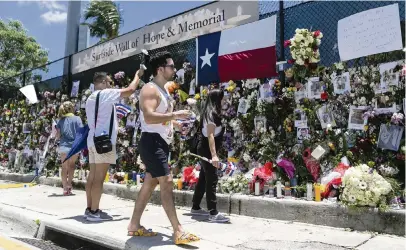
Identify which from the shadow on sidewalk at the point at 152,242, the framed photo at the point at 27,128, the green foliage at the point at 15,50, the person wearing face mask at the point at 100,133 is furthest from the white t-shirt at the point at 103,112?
the green foliage at the point at 15,50

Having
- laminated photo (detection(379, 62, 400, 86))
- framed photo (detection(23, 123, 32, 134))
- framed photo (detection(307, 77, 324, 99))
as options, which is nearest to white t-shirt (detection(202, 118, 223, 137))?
framed photo (detection(307, 77, 324, 99))

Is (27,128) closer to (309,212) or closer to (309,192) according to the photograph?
(309,192)

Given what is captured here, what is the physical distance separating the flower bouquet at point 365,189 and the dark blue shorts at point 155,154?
1.91 meters

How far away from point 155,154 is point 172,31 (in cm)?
448

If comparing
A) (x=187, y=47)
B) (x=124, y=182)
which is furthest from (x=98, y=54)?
(x=124, y=182)

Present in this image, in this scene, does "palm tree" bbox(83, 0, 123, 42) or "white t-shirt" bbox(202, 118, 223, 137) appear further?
"palm tree" bbox(83, 0, 123, 42)

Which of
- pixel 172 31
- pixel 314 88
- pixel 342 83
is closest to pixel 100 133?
pixel 314 88

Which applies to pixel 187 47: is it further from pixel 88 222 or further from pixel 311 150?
pixel 88 222

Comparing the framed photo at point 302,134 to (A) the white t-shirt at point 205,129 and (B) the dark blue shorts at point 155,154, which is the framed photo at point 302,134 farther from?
(B) the dark blue shorts at point 155,154

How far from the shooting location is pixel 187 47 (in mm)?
7410

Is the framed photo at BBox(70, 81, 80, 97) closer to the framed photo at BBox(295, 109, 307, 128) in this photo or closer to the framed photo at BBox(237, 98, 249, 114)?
the framed photo at BBox(237, 98, 249, 114)

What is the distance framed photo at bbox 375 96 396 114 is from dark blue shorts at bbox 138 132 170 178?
2.67m

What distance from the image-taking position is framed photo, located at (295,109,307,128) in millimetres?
5402

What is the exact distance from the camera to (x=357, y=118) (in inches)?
195
